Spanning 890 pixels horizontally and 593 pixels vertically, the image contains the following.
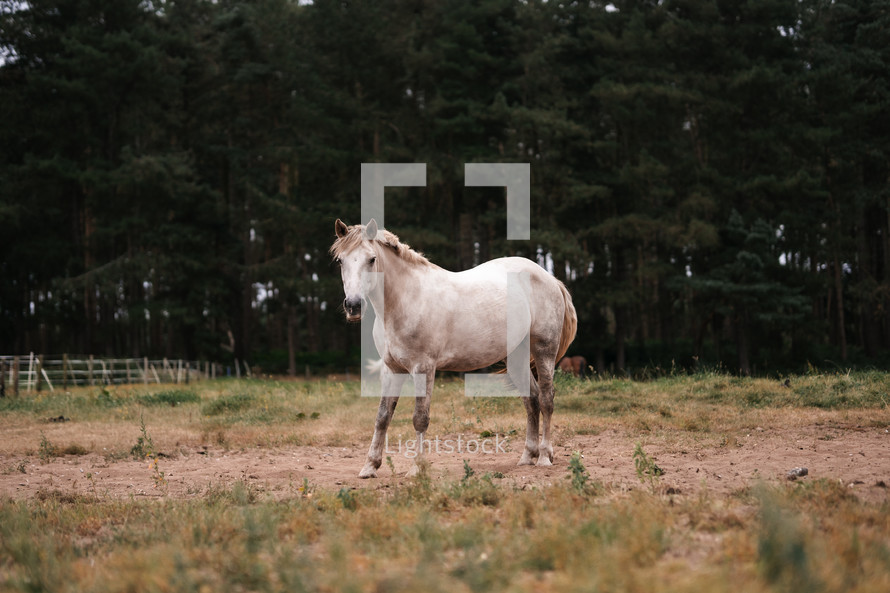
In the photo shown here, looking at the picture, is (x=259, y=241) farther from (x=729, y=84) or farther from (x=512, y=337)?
(x=512, y=337)

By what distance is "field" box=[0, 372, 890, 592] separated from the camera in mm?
3238

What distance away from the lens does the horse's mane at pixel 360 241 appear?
6477 millimetres

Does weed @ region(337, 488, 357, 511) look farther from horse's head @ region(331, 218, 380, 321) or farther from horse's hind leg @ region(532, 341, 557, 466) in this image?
horse's hind leg @ region(532, 341, 557, 466)

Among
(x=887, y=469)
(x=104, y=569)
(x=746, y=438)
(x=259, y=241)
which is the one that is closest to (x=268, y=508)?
(x=104, y=569)

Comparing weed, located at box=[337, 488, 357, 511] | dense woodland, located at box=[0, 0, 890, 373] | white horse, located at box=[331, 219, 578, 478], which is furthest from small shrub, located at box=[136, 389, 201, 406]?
dense woodland, located at box=[0, 0, 890, 373]

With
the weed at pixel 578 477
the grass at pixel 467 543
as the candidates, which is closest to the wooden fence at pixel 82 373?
the grass at pixel 467 543

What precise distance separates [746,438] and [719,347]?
Result: 22968 millimetres

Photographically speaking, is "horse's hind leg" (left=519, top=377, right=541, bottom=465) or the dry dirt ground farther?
"horse's hind leg" (left=519, top=377, right=541, bottom=465)

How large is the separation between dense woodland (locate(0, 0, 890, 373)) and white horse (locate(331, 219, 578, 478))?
1954cm

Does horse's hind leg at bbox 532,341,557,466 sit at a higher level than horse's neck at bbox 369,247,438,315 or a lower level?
lower

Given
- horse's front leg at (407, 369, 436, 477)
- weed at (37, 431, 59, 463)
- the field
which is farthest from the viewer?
weed at (37, 431, 59, 463)

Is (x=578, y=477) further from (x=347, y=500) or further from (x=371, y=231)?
(x=371, y=231)

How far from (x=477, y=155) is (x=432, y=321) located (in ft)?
77.7

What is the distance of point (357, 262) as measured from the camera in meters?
6.33
